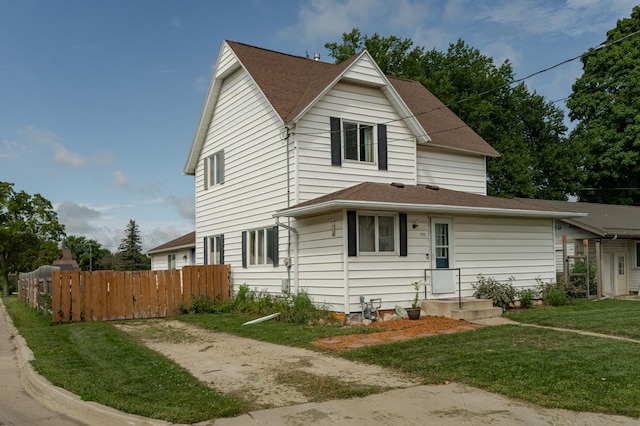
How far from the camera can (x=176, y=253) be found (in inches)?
1144

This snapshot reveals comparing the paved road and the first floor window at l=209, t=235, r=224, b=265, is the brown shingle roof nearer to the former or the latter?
the first floor window at l=209, t=235, r=224, b=265

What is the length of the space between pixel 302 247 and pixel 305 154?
101 inches

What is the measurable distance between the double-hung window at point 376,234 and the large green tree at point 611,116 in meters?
26.1

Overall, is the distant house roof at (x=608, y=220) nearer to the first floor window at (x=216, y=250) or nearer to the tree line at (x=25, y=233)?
the first floor window at (x=216, y=250)

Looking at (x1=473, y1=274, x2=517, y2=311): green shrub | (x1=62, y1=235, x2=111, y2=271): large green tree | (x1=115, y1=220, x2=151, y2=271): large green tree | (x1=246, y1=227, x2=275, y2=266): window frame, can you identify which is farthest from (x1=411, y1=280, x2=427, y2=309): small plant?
(x1=62, y1=235, x2=111, y2=271): large green tree

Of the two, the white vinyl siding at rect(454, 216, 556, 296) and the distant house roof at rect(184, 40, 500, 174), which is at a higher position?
the distant house roof at rect(184, 40, 500, 174)

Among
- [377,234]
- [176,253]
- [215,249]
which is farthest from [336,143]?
[176,253]

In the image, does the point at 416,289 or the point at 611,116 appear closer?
the point at 416,289

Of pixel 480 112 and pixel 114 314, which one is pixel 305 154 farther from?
pixel 480 112

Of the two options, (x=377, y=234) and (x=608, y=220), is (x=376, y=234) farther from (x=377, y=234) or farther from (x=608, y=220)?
(x=608, y=220)

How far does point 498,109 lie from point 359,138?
20.3 meters

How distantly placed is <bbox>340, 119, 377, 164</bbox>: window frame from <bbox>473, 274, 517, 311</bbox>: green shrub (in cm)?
465

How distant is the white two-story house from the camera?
14227 millimetres

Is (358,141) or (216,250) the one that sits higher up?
(358,141)
